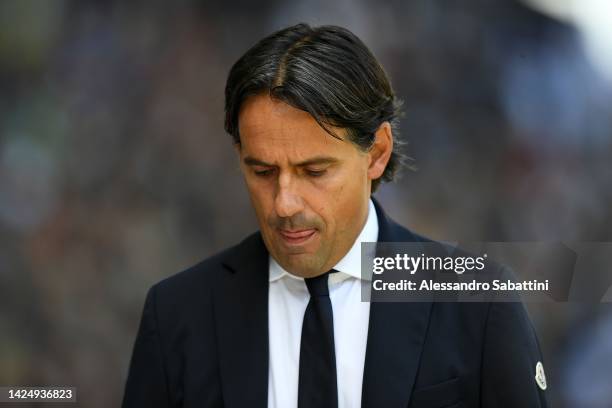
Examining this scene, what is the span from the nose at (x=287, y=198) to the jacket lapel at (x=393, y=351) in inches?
13.5

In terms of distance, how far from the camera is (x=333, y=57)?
2.14 metres

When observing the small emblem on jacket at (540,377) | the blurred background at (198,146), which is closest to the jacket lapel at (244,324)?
the small emblem on jacket at (540,377)

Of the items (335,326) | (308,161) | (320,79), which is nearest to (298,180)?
(308,161)

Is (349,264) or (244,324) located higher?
(349,264)

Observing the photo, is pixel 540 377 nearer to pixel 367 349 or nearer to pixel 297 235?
pixel 367 349

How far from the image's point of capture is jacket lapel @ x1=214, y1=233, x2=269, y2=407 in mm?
2141

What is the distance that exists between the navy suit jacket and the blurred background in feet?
4.11

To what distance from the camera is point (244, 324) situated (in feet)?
7.34

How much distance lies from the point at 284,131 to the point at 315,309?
1.49 feet

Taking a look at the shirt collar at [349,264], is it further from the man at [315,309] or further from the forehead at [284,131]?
the forehead at [284,131]

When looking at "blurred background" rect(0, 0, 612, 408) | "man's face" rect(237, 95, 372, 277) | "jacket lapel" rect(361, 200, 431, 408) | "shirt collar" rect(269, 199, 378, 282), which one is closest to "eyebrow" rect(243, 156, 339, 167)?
"man's face" rect(237, 95, 372, 277)

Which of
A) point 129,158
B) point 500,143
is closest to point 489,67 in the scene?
point 500,143

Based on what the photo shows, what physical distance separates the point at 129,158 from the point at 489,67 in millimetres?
1467

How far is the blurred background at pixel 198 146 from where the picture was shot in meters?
3.45
